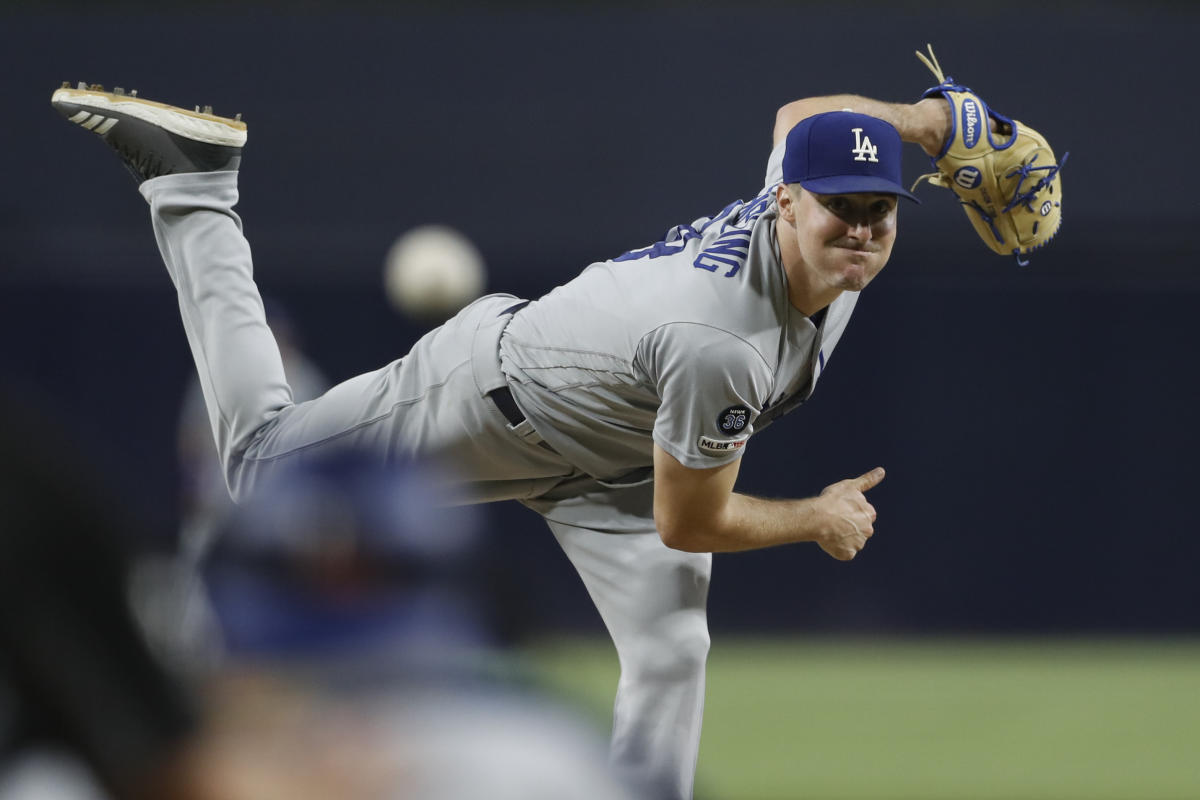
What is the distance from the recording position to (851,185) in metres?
2.97

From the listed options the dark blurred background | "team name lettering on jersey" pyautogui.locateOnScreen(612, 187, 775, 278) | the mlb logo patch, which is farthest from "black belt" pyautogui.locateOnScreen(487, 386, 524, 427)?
the dark blurred background

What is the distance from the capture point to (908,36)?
10031mm

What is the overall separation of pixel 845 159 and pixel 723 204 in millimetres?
6624

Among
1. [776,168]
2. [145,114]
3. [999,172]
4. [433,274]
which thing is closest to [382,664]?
[776,168]

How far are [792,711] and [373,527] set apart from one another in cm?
597

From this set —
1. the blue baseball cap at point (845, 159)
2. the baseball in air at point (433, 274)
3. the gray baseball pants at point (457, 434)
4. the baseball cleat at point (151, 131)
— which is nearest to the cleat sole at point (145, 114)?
the baseball cleat at point (151, 131)

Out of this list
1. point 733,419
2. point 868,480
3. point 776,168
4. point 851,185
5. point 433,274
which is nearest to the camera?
point 851,185

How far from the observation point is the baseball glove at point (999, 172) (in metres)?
3.62

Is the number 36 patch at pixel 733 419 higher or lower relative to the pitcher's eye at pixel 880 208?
lower

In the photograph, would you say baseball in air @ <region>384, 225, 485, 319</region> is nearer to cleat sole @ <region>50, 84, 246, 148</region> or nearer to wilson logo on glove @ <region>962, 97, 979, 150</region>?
cleat sole @ <region>50, 84, 246, 148</region>

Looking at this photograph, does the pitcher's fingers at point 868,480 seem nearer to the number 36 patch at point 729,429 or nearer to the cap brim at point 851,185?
the number 36 patch at point 729,429

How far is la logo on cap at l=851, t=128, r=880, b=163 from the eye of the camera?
118 inches

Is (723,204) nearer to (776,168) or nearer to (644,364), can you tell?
(776,168)

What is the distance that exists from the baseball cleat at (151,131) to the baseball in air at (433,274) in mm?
4240
